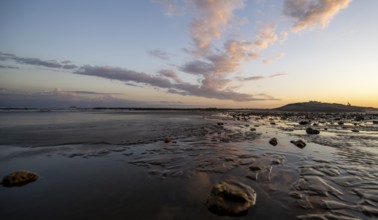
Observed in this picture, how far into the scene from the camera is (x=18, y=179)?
19.7ft

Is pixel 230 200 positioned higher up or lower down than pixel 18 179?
higher up

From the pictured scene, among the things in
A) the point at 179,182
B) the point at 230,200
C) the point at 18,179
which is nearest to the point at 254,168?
the point at 179,182

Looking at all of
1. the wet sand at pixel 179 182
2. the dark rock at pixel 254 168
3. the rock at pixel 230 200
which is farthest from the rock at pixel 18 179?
the dark rock at pixel 254 168

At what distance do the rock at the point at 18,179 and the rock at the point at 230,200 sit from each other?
5.59 metres

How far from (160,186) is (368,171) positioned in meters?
7.41

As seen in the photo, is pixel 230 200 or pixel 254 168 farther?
pixel 254 168

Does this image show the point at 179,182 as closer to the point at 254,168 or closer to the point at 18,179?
the point at 254,168

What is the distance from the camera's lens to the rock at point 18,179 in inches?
232

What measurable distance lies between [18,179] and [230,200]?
20.7 ft

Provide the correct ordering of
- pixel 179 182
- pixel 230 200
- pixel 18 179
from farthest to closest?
pixel 179 182 → pixel 18 179 → pixel 230 200

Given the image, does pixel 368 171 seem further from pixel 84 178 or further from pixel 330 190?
pixel 84 178

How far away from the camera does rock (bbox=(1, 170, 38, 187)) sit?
19.3ft

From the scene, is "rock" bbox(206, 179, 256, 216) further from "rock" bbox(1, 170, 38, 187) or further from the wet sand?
"rock" bbox(1, 170, 38, 187)

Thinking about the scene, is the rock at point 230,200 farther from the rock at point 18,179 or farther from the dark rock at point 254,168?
the rock at point 18,179
